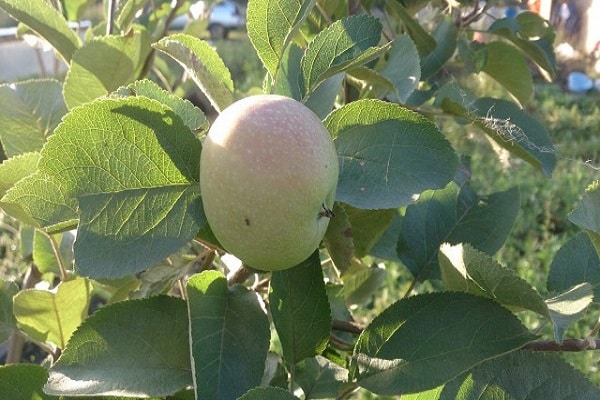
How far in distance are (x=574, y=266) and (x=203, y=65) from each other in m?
0.42

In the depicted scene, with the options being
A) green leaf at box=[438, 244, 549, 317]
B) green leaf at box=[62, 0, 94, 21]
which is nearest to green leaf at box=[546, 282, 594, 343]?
green leaf at box=[438, 244, 549, 317]

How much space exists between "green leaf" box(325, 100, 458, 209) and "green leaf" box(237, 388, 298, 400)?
15 centimetres

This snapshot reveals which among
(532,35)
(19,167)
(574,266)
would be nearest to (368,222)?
(574,266)

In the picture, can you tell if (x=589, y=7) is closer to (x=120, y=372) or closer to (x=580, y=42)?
(x=580, y=42)

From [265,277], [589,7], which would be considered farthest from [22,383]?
[589,7]

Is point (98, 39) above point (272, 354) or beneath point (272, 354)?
above

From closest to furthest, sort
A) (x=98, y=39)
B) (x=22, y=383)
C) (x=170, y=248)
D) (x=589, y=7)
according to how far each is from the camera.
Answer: (x=170, y=248)
(x=22, y=383)
(x=98, y=39)
(x=589, y=7)

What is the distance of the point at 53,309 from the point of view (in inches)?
A: 31.5

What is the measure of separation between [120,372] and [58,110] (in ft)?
1.37

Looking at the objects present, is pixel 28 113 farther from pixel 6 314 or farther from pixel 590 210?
pixel 590 210

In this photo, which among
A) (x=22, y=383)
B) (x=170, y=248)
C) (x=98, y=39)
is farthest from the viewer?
(x=98, y=39)

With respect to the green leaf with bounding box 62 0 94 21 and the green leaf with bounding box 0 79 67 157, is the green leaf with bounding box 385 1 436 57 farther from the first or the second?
the green leaf with bounding box 62 0 94 21

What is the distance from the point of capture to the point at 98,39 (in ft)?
2.59

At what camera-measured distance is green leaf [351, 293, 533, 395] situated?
1.83 ft
